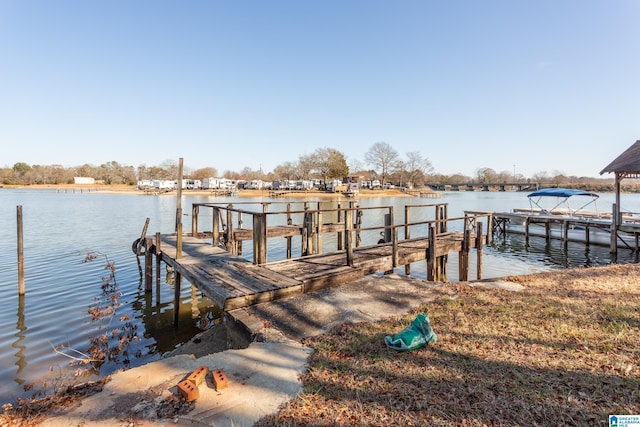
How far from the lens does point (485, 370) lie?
12.4 feet

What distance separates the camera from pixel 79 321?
833cm

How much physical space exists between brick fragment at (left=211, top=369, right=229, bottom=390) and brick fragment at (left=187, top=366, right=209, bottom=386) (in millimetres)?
104

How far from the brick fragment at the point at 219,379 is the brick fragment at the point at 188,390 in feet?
0.62

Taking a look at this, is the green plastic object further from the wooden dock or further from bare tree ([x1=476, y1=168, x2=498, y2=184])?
bare tree ([x1=476, y1=168, x2=498, y2=184])

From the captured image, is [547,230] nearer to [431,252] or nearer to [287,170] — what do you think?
[431,252]

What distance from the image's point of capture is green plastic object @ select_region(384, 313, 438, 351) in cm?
430

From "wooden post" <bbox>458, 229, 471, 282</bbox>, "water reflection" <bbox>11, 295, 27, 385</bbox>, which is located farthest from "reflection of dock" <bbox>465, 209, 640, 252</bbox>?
"water reflection" <bbox>11, 295, 27, 385</bbox>

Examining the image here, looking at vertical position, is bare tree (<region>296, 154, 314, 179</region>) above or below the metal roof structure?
above

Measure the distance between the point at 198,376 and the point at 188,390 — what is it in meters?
0.24

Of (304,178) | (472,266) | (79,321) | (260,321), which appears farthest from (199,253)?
(304,178)

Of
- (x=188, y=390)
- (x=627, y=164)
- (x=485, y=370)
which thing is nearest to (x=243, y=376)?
(x=188, y=390)

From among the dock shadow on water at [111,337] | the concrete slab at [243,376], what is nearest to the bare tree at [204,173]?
the dock shadow on water at [111,337]

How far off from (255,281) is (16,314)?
712 cm

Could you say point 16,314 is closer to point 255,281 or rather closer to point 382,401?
point 255,281
